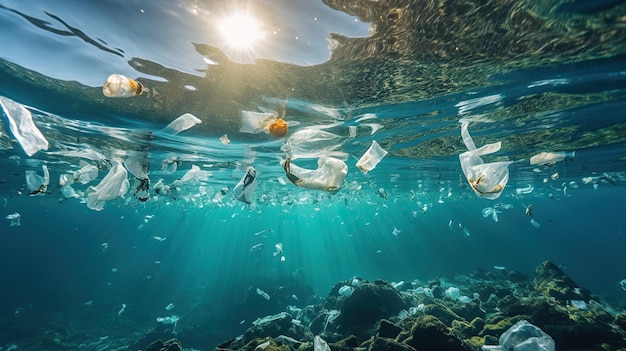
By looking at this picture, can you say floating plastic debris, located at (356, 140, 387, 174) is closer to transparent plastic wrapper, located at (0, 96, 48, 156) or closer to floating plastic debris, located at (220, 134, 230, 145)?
transparent plastic wrapper, located at (0, 96, 48, 156)

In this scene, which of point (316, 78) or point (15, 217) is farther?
point (15, 217)

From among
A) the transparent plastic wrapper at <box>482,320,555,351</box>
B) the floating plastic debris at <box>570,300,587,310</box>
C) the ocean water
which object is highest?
the ocean water

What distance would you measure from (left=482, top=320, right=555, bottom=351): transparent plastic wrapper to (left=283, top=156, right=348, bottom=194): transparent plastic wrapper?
380 centimetres

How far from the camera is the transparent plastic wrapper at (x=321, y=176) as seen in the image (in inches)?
144

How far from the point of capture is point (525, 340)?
430cm

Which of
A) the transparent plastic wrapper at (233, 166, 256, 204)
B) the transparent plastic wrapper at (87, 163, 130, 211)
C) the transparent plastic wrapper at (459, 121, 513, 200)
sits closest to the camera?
the transparent plastic wrapper at (459, 121, 513, 200)

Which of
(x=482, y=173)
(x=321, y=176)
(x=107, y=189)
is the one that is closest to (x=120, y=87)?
(x=107, y=189)

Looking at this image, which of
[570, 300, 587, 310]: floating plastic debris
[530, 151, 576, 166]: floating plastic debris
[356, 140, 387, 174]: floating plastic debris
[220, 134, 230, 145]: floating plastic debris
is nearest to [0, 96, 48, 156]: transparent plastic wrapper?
[356, 140, 387, 174]: floating plastic debris

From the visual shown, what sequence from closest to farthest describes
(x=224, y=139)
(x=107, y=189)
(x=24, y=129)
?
(x=24, y=129) → (x=107, y=189) → (x=224, y=139)

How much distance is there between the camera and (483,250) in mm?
60094

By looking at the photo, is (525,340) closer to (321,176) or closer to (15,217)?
(321,176)

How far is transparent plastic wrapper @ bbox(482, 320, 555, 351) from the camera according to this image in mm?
4062

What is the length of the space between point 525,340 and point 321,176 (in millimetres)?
4127

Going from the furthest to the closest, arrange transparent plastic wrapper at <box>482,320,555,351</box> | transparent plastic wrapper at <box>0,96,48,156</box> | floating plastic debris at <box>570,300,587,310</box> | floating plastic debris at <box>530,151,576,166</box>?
floating plastic debris at <box>530,151,576,166</box>, floating plastic debris at <box>570,300,587,310</box>, transparent plastic wrapper at <box>482,320,555,351</box>, transparent plastic wrapper at <box>0,96,48,156</box>
